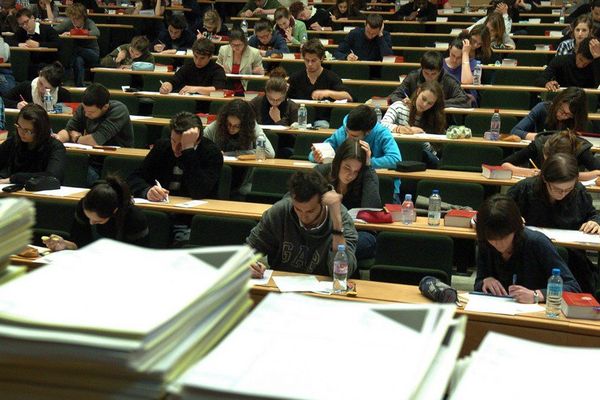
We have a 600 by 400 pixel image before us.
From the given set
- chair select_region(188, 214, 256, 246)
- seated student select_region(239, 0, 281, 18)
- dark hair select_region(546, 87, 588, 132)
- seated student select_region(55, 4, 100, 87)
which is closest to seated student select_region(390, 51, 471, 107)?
dark hair select_region(546, 87, 588, 132)

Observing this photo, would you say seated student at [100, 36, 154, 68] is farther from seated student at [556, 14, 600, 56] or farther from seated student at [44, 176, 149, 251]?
seated student at [44, 176, 149, 251]

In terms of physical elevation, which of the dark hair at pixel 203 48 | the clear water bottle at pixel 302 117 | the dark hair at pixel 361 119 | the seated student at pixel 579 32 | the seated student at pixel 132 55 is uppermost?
the seated student at pixel 579 32

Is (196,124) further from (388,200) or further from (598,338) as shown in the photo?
(598,338)

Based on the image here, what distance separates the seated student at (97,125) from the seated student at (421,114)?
2152 millimetres

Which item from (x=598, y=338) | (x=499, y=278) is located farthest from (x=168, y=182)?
(x=598, y=338)

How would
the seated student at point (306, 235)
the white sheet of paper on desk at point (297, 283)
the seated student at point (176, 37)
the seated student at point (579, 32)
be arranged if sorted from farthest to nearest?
1. the seated student at point (176, 37)
2. the seated student at point (579, 32)
3. the seated student at point (306, 235)
4. the white sheet of paper on desk at point (297, 283)

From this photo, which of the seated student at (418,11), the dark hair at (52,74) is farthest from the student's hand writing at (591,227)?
the seated student at (418,11)

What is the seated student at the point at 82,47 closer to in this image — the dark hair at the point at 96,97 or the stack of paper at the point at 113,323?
the dark hair at the point at 96,97

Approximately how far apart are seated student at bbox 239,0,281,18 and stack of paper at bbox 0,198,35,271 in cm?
1395

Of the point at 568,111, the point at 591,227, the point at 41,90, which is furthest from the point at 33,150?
the point at 568,111

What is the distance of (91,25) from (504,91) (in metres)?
6.19

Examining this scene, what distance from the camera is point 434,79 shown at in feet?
27.0

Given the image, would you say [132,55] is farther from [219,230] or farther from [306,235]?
[306,235]

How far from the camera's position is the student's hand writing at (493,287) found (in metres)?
4.14
